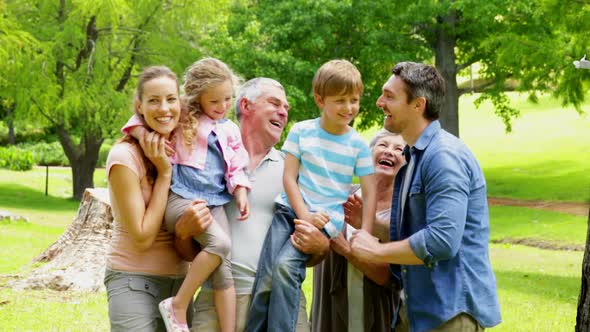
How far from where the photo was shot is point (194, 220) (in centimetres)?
362

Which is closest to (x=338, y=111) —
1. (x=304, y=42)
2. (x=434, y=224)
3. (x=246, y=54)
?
(x=434, y=224)

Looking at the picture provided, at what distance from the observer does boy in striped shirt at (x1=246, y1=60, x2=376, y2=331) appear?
3793mm

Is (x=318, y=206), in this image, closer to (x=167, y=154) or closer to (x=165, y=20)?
(x=167, y=154)

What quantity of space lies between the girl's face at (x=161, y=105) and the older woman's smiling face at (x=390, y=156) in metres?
1.17

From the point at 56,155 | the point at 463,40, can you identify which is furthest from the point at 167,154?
the point at 56,155

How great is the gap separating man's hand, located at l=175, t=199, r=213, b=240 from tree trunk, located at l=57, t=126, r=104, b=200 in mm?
24380

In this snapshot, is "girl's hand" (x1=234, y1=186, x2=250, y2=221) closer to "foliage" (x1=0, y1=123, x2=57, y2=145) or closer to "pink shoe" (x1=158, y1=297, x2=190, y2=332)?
"pink shoe" (x1=158, y1=297, x2=190, y2=332)

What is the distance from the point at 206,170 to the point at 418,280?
1031mm

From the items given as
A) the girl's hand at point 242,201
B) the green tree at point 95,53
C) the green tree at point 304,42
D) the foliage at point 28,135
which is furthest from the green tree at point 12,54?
the girl's hand at point 242,201

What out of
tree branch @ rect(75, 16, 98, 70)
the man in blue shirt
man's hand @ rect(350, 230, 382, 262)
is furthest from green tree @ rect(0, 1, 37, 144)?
the man in blue shirt

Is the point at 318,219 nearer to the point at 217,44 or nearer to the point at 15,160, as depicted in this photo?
the point at 217,44

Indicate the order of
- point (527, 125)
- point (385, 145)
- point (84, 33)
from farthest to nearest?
point (527, 125)
point (84, 33)
point (385, 145)

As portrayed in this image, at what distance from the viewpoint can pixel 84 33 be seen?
25.6 metres

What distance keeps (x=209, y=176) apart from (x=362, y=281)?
3.26 ft
